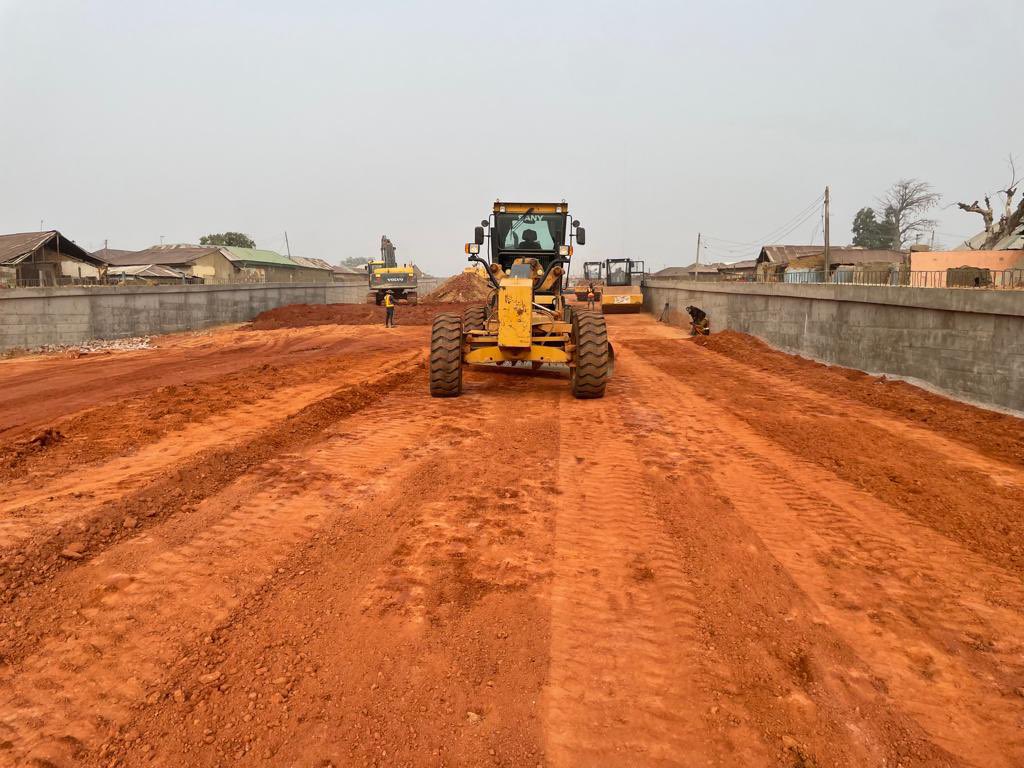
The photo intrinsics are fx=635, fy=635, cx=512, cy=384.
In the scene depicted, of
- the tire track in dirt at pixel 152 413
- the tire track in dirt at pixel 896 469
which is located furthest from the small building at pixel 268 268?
the tire track in dirt at pixel 896 469

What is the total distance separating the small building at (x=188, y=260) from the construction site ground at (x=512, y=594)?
45.8 metres

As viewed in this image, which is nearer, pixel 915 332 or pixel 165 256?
pixel 915 332

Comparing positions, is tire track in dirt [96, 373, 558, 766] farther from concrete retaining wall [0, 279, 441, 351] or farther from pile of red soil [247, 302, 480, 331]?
pile of red soil [247, 302, 480, 331]

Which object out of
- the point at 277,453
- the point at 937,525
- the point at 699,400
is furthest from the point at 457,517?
the point at 699,400

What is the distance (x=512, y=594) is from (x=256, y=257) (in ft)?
215

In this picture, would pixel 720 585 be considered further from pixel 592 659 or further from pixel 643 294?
pixel 643 294

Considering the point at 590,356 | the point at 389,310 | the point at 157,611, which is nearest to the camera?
the point at 157,611

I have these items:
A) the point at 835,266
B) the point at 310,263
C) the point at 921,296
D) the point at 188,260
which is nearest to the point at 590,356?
the point at 921,296

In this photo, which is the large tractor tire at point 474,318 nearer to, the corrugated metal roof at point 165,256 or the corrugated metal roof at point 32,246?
the corrugated metal roof at point 32,246

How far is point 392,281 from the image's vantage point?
35844 mm

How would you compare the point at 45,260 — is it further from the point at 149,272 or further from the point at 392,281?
the point at 392,281

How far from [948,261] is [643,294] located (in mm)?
16040

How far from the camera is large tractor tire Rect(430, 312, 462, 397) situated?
30.4 ft

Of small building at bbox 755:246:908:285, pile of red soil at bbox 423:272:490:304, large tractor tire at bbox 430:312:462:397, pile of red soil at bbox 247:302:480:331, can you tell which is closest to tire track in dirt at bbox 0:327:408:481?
large tractor tire at bbox 430:312:462:397
